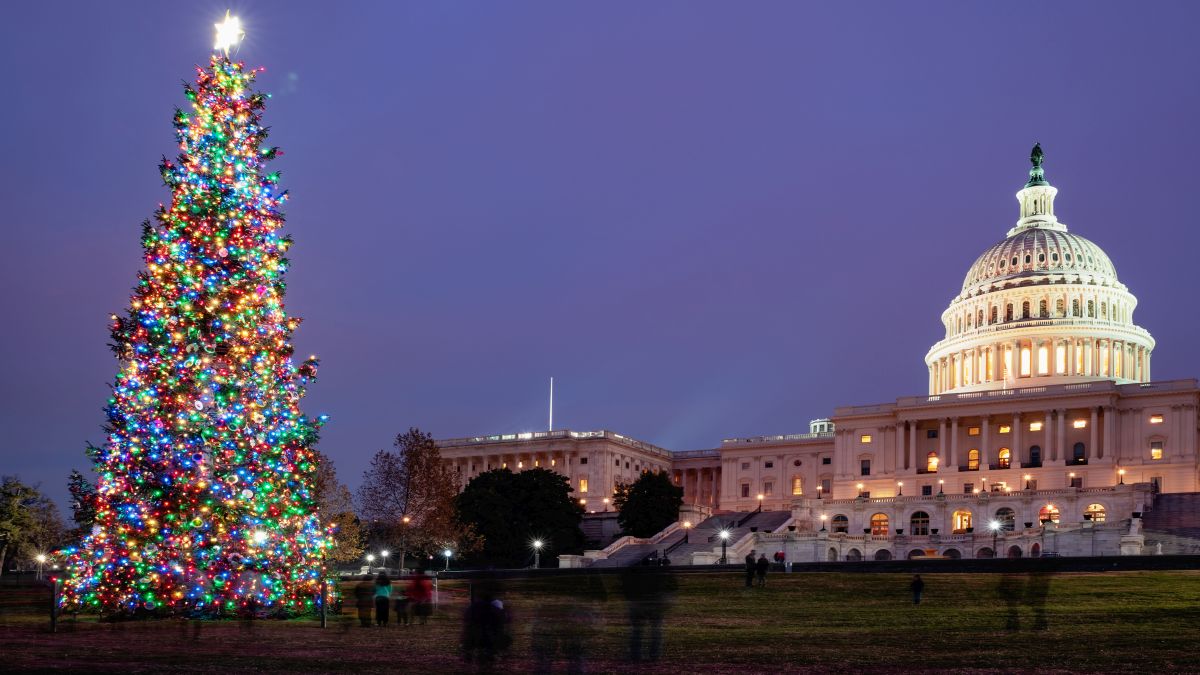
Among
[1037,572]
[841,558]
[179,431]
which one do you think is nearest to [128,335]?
[179,431]

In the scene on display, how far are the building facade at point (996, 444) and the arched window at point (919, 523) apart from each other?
14 centimetres

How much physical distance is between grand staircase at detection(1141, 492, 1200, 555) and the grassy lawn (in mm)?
30390

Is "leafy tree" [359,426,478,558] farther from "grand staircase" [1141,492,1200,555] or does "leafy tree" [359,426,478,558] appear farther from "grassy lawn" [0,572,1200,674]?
"grand staircase" [1141,492,1200,555]

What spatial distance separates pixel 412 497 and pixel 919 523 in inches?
1878

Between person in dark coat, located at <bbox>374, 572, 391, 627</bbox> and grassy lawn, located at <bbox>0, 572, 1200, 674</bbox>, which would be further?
person in dark coat, located at <bbox>374, 572, 391, 627</bbox>

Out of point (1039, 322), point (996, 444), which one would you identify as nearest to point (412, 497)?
point (996, 444)

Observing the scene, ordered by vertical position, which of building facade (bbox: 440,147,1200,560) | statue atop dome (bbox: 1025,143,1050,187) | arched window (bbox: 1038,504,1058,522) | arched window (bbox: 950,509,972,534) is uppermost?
statue atop dome (bbox: 1025,143,1050,187)

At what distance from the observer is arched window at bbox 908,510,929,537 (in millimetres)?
107438

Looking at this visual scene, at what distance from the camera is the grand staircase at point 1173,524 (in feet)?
255

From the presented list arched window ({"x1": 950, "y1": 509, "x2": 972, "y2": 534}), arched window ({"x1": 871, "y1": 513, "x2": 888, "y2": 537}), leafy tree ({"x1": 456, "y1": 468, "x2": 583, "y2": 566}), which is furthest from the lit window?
leafy tree ({"x1": 456, "y1": 468, "x2": 583, "y2": 566})

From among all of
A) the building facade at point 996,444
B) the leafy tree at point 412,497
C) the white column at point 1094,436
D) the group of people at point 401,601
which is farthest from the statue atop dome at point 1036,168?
the group of people at point 401,601

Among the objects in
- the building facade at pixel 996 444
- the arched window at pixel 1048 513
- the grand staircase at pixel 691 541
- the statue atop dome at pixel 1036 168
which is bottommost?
the grand staircase at pixel 691 541

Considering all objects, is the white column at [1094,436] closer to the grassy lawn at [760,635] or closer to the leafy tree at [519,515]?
the leafy tree at [519,515]

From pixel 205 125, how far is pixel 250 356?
6.22m
